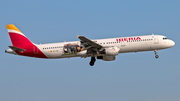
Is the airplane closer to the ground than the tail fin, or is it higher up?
closer to the ground

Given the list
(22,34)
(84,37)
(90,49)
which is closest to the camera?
(84,37)

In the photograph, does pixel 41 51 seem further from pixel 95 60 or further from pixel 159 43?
pixel 159 43

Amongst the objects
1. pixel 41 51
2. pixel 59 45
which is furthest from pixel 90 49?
pixel 41 51

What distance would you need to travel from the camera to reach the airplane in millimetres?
58250

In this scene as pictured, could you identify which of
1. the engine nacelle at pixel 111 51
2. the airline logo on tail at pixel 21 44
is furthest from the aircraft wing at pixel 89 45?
the airline logo on tail at pixel 21 44

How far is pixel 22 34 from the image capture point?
63469 mm

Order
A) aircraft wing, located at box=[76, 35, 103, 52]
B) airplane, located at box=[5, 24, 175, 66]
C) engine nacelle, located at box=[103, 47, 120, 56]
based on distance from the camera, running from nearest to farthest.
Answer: aircraft wing, located at box=[76, 35, 103, 52]
engine nacelle, located at box=[103, 47, 120, 56]
airplane, located at box=[5, 24, 175, 66]

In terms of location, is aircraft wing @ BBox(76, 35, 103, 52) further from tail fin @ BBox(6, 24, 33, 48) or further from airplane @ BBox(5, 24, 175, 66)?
tail fin @ BBox(6, 24, 33, 48)

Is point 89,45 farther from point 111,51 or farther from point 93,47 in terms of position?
point 111,51


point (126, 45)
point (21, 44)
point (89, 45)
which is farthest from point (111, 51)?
point (21, 44)

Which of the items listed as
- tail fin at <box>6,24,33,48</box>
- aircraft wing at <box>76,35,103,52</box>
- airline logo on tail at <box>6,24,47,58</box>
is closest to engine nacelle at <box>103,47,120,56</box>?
aircraft wing at <box>76,35,103,52</box>

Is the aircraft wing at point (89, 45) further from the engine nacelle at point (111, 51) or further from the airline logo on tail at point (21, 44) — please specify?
the airline logo on tail at point (21, 44)

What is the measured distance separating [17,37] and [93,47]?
17525 mm

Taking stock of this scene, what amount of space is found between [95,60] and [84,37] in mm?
9801
